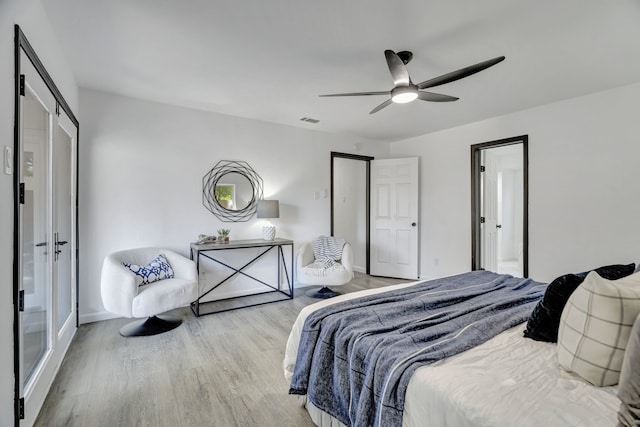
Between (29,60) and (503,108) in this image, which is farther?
(503,108)

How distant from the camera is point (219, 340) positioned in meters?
2.82

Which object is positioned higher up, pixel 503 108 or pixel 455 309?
pixel 503 108

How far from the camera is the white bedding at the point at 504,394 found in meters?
0.93

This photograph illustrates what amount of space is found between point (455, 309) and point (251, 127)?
347 cm

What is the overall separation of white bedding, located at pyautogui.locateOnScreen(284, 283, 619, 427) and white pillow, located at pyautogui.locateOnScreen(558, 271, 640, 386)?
5cm

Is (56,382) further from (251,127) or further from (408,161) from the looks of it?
(408,161)

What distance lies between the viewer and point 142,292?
2.78m

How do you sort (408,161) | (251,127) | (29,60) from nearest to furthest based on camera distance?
(29,60) < (251,127) < (408,161)

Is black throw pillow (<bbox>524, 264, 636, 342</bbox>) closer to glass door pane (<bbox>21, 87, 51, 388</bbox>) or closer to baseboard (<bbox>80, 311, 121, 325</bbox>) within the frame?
glass door pane (<bbox>21, 87, 51, 388</bbox>)

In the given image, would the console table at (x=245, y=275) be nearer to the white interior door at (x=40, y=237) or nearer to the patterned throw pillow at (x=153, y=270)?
the patterned throw pillow at (x=153, y=270)

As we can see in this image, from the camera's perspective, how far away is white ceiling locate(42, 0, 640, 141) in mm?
1915

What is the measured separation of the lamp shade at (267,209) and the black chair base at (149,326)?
1527mm

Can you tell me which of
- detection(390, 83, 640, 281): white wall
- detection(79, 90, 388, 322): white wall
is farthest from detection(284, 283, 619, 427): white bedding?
detection(79, 90, 388, 322): white wall

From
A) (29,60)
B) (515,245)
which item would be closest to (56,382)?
(29,60)
